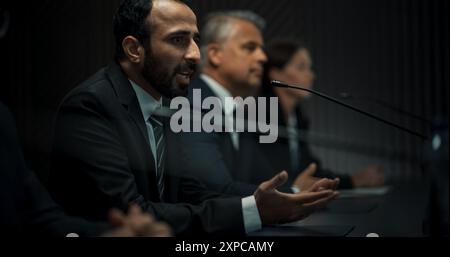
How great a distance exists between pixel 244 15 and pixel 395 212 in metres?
0.77

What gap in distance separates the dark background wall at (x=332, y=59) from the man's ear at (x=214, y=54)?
0.54 ft

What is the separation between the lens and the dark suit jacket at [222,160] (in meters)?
1.72

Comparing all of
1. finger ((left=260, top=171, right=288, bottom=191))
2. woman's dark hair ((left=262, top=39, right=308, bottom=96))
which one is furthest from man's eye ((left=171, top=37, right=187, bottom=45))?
woman's dark hair ((left=262, top=39, right=308, bottom=96))

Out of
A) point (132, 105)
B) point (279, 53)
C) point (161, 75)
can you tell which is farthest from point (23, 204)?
point (279, 53)

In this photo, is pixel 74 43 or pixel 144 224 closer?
pixel 144 224

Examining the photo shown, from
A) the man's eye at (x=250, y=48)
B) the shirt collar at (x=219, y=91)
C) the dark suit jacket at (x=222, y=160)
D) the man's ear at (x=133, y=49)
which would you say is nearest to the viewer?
the man's ear at (x=133, y=49)

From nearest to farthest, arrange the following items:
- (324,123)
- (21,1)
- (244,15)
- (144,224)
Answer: (144,224), (21,1), (244,15), (324,123)

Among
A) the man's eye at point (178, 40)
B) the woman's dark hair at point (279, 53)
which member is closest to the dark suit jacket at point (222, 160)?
the man's eye at point (178, 40)

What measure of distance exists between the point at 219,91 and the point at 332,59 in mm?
539

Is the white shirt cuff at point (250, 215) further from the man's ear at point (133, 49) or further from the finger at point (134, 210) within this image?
the man's ear at point (133, 49)

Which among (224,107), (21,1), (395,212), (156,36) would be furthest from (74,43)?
(395,212)

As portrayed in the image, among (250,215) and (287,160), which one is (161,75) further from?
(287,160)

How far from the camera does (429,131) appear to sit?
6.89 ft
